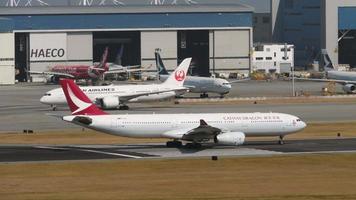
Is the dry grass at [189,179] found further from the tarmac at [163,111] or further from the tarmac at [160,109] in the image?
the tarmac at [160,109]

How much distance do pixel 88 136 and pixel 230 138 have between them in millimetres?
18396

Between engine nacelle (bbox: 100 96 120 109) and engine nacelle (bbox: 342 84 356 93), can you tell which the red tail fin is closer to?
engine nacelle (bbox: 100 96 120 109)

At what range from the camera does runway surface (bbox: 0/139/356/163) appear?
7150 cm

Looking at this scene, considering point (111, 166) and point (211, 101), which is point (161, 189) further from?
point (211, 101)

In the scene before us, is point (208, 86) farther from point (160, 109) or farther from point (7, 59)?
point (7, 59)

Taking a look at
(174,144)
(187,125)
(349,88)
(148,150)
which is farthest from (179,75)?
(148,150)

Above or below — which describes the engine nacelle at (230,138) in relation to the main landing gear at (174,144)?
above

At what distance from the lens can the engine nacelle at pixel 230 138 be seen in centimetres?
7575

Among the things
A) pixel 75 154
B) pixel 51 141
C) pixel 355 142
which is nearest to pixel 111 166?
pixel 75 154

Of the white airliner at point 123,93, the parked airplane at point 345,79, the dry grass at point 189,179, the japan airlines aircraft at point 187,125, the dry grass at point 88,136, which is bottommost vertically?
the dry grass at point 189,179

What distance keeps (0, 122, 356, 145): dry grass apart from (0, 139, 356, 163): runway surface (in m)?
4.57

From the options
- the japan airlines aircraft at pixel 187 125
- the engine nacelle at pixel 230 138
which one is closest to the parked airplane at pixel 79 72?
the japan airlines aircraft at pixel 187 125

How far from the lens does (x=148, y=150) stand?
250ft

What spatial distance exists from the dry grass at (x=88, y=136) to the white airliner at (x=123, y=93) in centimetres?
2647
